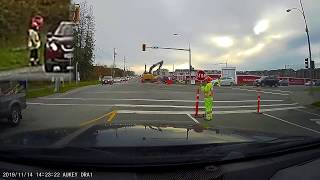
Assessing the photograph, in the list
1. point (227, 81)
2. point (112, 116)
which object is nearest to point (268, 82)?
point (227, 81)

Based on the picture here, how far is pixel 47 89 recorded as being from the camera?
118 feet

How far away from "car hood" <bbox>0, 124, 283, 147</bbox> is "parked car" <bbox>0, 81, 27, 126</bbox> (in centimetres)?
1030

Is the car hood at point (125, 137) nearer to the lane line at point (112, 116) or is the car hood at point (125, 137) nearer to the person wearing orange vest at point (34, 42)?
the person wearing orange vest at point (34, 42)

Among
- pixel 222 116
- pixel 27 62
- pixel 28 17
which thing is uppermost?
pixel 28 17

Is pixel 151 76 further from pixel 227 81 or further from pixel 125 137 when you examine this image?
pixel 125 137

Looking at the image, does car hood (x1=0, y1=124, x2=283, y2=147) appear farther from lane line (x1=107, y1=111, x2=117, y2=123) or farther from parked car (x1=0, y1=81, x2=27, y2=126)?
lane line (x1=107, y1=111, x2=117, y2=123)

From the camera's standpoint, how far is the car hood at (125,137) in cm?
358

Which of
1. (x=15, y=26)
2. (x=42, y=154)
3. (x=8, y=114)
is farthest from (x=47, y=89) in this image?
(x=42, y=154)

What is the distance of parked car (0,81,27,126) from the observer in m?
14.2

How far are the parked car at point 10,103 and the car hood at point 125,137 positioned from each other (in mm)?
10303

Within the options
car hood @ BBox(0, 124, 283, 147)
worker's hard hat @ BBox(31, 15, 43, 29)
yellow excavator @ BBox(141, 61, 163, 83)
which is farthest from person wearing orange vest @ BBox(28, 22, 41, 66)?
yellow excavator @ BBox(141, 61, 163, 83)

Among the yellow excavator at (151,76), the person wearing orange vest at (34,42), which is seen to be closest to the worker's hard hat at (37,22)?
the person wearing orange vest at (34,42)

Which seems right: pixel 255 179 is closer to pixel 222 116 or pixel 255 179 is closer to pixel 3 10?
pixel 3 10

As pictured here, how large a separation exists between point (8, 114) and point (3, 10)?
4192 millimetres
